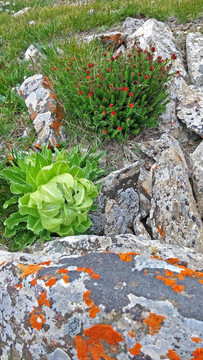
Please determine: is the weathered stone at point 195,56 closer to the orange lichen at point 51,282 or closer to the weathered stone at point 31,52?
the weathered stone at point 31,52

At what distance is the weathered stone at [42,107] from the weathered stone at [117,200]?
1.13 metres

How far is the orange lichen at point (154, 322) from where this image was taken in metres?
2.06

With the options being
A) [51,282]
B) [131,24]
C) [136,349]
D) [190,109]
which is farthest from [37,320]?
[131,24]

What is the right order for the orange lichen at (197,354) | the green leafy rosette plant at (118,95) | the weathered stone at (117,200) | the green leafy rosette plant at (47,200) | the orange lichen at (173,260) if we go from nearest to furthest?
the orange lichen at (197,354) → the orange lichen at (173,260) → the green leafy rosette plant at (47,200) → the weathered stone at (117,200) → the green leafy rosette plant at (118,95)

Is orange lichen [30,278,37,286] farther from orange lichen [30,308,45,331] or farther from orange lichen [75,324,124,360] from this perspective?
orange lichen [75,324,124,360]

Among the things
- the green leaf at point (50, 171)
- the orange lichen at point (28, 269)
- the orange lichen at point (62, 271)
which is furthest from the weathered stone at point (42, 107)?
the orange lichen at point (62, 271)

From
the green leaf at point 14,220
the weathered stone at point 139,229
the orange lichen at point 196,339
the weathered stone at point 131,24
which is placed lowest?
the weathered stone at point 139,229

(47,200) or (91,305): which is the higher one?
(47,200)

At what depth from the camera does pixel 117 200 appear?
3.89m

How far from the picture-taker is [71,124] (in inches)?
184

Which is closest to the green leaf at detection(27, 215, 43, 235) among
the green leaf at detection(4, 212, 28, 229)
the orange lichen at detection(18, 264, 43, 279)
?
the green leaf at detection(4, 212, 28, 229)

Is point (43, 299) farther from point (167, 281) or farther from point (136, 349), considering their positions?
point (167, 281)

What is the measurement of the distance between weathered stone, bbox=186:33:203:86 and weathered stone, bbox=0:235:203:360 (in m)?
4.03

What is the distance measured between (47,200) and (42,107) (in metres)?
2.28
